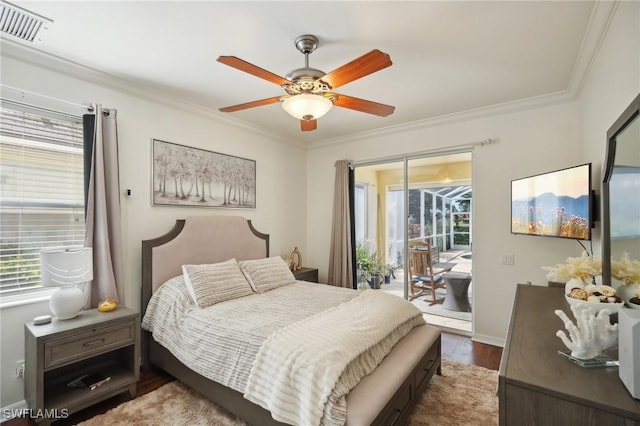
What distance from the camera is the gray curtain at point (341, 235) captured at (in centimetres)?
443

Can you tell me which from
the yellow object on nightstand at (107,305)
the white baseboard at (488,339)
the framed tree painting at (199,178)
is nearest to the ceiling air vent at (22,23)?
the framed tree painting at (199,178)

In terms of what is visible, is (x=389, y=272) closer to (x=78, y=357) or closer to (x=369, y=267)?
(x=369, y=267)

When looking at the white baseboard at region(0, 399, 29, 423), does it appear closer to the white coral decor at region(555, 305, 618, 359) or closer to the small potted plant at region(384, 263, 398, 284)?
the white coral decor at region(555, 305, 618, 359)

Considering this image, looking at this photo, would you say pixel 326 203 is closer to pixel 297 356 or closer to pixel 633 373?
pixel 297 356

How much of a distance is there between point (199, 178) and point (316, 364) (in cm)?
258

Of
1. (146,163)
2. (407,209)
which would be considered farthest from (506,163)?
(146,163)

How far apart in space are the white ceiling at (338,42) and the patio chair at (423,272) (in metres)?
2.00

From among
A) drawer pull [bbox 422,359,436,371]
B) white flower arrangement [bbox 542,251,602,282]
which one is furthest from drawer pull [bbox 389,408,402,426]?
white flower arrangement [bbox 542,251,602,282]

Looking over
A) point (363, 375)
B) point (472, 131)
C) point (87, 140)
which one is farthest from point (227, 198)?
point (472, 131)

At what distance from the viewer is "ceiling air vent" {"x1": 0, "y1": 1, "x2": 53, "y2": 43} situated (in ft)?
6.00

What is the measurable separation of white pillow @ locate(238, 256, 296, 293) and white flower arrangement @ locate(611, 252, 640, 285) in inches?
105

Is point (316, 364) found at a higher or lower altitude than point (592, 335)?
lower

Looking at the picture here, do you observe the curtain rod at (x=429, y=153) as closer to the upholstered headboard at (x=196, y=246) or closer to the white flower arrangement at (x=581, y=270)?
the upholstered headboard at (x=196, y=246)

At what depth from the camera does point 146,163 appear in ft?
9.77
